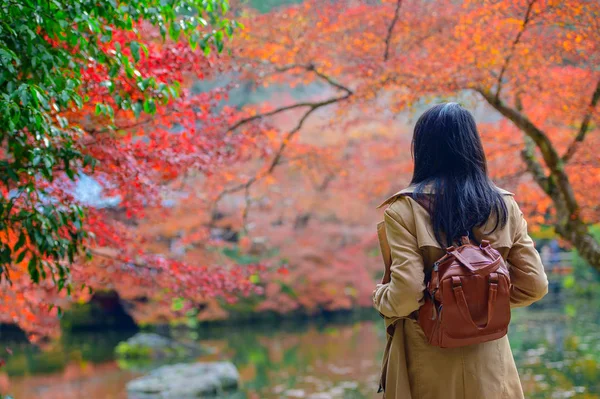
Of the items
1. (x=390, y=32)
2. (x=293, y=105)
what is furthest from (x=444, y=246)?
(x=293, y=105)

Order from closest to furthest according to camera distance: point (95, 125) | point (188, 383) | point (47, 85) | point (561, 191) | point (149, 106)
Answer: point (47, 85)
point (149, 106)
point (95, 125)
point (561, 191)
point (188, 383)

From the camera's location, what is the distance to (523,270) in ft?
5.93

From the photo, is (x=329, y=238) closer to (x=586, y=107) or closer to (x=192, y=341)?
(x=192, y=341)

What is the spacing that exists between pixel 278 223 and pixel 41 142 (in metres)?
11.2

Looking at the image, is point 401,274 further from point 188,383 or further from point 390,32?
point 188,383

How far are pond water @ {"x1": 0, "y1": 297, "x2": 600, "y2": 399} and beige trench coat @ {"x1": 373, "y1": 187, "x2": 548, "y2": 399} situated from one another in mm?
6017

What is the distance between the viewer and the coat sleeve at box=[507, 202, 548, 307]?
1800 mm

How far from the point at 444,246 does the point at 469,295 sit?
17 centimetres

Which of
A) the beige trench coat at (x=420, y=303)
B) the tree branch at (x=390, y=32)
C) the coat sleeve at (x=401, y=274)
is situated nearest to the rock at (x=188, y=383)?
the tree branch at (x=390, y=32)

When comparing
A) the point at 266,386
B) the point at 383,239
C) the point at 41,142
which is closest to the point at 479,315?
the point at 383,239

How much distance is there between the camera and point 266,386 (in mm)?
8625

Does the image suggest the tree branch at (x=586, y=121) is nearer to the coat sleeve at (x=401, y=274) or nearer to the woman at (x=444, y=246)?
the woman at (x=444, y=246)

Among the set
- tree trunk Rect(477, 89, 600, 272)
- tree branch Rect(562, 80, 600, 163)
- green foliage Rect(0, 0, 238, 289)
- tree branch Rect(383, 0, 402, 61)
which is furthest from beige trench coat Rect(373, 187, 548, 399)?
tree branch Rect(383, 0, 402, 61)

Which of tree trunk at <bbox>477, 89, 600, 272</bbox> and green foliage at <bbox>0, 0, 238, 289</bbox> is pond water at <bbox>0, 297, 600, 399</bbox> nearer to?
tree trunk at <bbox>477, 89, 600, 272</bbox>
